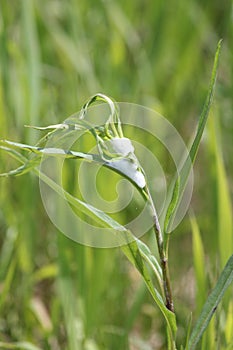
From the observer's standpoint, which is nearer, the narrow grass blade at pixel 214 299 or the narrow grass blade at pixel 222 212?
the narrow grass blade at pixel 214 299

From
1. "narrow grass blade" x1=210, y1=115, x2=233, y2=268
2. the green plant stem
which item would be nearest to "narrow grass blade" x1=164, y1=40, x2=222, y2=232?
the green plant stem

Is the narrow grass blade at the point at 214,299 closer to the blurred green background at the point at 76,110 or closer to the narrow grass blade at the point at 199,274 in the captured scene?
the blurred green background at the point at 76,110

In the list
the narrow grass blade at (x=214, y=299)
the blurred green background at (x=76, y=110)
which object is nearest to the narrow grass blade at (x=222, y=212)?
the blurred green background at (x=76, y=110)

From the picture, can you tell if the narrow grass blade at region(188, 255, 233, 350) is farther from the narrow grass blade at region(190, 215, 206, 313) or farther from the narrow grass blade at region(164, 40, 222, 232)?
the narrow grass blade at region(190, 215, 206, 313)

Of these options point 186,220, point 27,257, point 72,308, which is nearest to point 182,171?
point 72,308

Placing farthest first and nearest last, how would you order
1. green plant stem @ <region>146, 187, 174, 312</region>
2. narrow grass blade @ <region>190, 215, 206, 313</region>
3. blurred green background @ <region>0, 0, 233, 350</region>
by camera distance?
blurred green background @ <region>0, 0, 233, 350</region>, narrow grass blade @ <region>190, 215, 206, 313</region>, green plant stem @ <region>146, 187, 174, 312</region>

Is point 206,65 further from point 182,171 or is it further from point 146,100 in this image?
point 182,171

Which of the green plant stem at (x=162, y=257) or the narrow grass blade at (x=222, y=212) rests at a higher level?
the narrow grass blade at (x=222, y=212)

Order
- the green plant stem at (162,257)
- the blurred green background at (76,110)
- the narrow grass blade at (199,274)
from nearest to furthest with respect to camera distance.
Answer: the green plant stem at (162,257) < the narrow grass blade at (199,274) < the blurred green background at (76,110)

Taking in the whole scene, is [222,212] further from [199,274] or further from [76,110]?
[76,110]
